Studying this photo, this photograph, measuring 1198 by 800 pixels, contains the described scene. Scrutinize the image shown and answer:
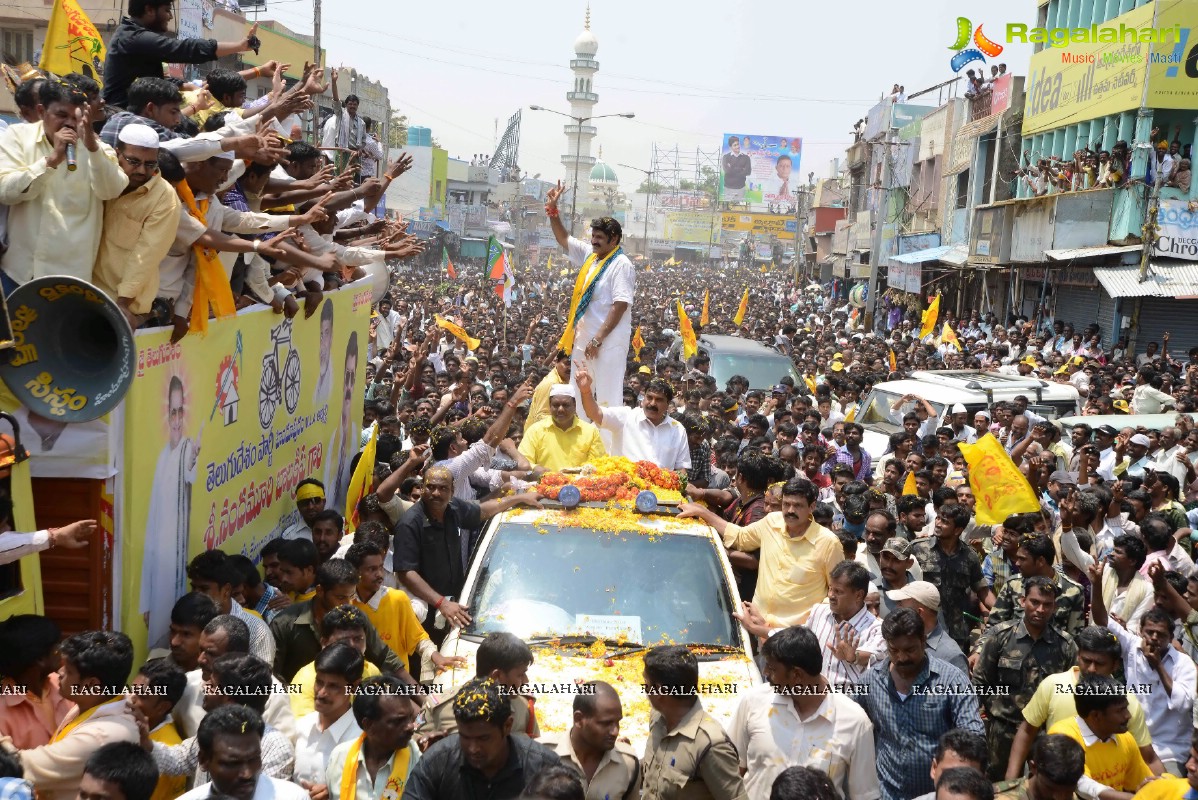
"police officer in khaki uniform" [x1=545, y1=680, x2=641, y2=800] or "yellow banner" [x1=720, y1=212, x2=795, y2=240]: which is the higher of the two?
"yellow banner" [x1=720, y1=212, x2=795, y2=240]

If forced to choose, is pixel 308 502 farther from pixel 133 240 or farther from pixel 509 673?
pixel 509 673

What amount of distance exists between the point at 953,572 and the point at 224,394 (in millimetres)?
4397

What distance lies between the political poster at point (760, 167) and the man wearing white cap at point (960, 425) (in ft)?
338

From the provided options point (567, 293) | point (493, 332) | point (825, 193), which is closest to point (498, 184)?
point (825, 193)

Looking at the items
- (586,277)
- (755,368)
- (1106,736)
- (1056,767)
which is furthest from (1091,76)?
(1056,767)

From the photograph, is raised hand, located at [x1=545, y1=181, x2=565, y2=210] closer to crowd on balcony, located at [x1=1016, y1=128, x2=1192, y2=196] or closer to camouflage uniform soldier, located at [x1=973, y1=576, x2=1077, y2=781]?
camouflage uniform soldier, located at [x1=973, y1=576, x2=1077, y2=781]

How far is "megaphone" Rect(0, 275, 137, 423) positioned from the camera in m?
4.76

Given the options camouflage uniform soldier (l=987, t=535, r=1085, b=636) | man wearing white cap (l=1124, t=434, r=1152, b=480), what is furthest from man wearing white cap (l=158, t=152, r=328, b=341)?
man wearing white cap (l=1124, t=434, r=1152, b=480)

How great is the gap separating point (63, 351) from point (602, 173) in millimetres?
168411

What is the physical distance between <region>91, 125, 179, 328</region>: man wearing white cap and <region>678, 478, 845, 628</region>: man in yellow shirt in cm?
298

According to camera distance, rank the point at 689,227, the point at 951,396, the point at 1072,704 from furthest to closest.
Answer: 1. the point at 689,227
2. the point at 951,396
3. the point at 1072,704

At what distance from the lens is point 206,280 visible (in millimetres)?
5965

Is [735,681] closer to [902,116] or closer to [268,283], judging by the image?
[268,283]

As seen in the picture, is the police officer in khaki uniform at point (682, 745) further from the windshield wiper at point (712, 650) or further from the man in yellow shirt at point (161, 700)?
the man in yellow shirt at point (161, 700)
